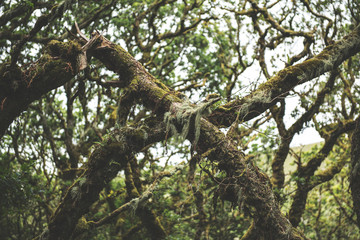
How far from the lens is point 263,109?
357 cm

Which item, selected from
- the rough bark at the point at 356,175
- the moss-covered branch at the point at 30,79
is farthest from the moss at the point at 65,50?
the rough bark at the point at 356,175

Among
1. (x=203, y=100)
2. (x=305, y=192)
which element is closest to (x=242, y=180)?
(x=203, y=100)

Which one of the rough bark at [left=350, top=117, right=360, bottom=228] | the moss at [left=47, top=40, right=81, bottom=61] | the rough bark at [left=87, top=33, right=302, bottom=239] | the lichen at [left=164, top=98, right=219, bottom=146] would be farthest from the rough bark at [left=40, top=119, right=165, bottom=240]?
the rough bark at [left=350, top=117, right=360, bottom=228]

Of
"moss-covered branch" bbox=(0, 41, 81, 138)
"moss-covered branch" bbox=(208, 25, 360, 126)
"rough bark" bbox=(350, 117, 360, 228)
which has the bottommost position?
"rough bark" bbox=(350, 117, 360, 228)

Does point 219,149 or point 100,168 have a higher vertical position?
point 100,168

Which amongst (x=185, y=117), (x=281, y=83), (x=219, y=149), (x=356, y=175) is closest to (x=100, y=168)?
(x=185, y=117)

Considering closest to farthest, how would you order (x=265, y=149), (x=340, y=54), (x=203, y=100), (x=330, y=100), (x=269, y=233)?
(x=269, y=233)
(x=203, y=100)
(x=340, y=54)
(x=265, y=149)
(x=330, y=100)

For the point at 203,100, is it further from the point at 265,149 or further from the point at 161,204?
the point at 265,149

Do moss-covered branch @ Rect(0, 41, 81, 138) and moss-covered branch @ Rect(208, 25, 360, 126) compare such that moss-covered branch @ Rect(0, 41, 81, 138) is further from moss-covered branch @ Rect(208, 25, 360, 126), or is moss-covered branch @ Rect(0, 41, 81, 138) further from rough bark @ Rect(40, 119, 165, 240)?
moss-covered branch @ Rect(208, 25, 360, 126)

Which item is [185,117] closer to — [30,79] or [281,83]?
[281,83]

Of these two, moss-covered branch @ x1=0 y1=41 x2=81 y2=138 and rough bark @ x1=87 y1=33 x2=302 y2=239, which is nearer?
rough bark @ x1=87 y1=33 x2=302 y2=239

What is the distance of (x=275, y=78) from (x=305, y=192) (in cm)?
377

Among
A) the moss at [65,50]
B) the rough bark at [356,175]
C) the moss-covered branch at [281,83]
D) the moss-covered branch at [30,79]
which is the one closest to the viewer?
the moss-covered branch at [30,79]

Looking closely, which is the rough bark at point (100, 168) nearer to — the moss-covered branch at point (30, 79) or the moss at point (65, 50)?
the moss-covered branch at point (30, 79)
